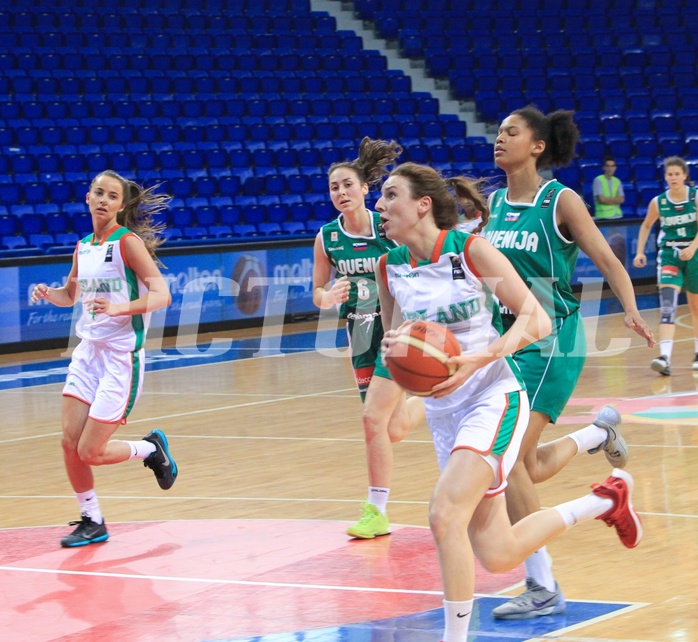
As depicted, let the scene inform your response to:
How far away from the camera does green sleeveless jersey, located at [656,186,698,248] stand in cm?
1193

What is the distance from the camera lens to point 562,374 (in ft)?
16.3

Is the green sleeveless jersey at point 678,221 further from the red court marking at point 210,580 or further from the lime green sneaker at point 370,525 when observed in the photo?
the lime green sneaker at point 370,525

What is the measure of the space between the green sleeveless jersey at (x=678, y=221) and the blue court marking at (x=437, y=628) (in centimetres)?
780

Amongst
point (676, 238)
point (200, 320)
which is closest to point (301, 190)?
point (200, 320)

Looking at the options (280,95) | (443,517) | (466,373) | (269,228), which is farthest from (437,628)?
(280,95)

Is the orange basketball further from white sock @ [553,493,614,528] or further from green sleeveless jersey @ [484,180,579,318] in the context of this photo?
green sleeveless jersey @ [484,180,579,318]

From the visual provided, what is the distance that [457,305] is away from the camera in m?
4.24

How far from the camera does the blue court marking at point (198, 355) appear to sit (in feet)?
43.5

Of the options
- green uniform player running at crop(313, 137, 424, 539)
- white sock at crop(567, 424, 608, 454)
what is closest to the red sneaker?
white sock at crop(567, 424, 608, 454)

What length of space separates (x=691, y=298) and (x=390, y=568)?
754cm

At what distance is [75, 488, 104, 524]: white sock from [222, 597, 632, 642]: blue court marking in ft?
6.53

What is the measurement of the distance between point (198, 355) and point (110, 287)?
27.7 ft

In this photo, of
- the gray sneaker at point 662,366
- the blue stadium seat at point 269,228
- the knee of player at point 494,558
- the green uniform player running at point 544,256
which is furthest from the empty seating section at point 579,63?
the knee of player at point 494,558

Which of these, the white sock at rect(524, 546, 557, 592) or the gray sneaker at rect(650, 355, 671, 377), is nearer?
the white sock at rect(524, 546, 557, 592)
